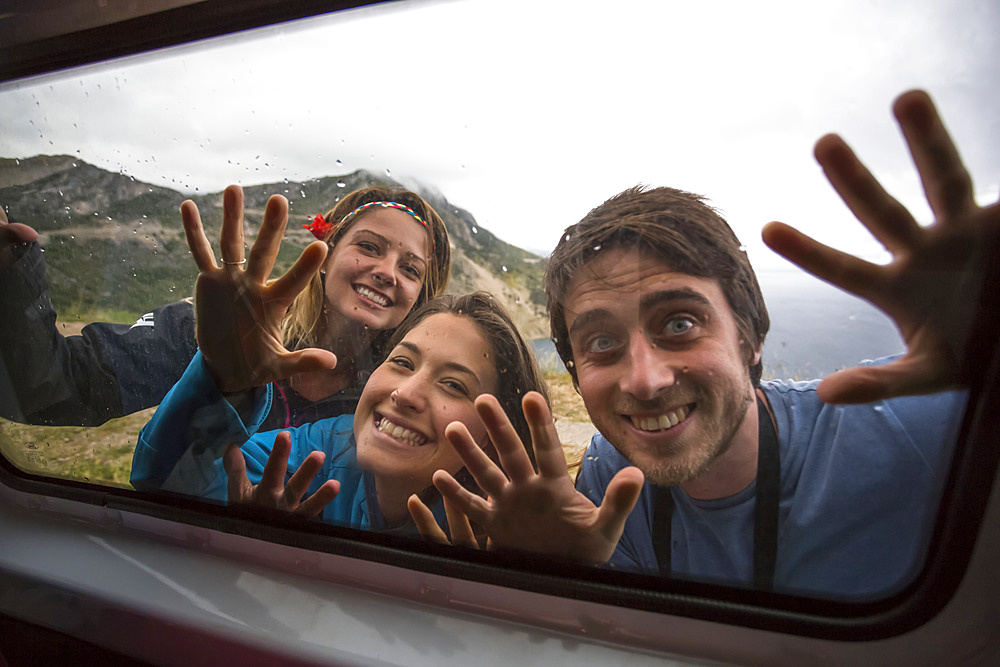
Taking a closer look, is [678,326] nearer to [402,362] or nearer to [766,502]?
[766,502]

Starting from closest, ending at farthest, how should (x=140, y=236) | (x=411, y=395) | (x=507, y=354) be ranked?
(x=507, y=354) < (x=411, y=395) < (x=140, y=236)

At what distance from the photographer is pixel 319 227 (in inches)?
51.2

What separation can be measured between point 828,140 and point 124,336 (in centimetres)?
188

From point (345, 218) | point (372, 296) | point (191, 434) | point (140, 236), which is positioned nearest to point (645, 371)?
point (372, 296)

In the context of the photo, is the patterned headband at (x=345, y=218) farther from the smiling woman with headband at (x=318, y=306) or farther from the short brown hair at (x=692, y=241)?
the short brown hair at (x=692, y=241)

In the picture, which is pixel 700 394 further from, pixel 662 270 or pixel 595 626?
pixel 595 626

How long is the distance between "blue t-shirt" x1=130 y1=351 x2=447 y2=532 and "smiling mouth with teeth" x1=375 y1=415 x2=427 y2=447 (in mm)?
84

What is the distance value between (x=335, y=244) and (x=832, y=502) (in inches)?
46.6

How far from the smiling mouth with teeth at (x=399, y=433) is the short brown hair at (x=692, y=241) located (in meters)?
0.63

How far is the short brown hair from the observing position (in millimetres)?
969

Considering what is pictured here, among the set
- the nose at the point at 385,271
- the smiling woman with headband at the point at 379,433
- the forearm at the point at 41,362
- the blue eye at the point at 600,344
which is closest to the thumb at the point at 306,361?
the smiling woman with headband at the point at 379,433

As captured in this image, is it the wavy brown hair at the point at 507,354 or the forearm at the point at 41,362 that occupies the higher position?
the wavy brown hair at the point at 507,354

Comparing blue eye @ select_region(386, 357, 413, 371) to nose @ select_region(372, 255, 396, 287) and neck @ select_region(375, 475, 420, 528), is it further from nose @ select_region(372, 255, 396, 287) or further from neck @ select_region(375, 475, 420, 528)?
neck @ select_region(375, 475, 420, 528)

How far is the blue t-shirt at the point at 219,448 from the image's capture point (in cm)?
138
